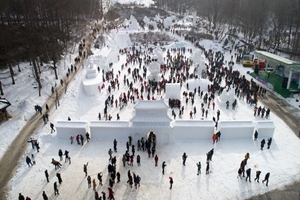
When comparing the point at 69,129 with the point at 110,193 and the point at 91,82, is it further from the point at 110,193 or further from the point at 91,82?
the point at 91,82

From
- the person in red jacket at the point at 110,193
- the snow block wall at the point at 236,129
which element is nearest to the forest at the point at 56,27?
the person in red jacket at the point at 110,193

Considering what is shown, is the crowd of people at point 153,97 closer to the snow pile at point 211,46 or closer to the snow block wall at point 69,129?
the snow block wall at point 69,129

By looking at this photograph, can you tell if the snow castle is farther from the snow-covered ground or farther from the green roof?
the green roof

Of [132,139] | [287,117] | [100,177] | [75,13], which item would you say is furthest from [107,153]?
[75,13]

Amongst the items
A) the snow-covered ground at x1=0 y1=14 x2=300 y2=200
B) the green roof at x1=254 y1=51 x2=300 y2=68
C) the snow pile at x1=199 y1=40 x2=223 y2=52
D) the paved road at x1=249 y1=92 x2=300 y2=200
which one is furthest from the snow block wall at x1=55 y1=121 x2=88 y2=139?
the snow pile at x1=199 y1=40 x2=223 y2=52

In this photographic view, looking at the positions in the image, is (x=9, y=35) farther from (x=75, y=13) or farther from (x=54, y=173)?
(x=75, y=13)

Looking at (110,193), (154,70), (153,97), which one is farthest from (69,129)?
(154,70)
